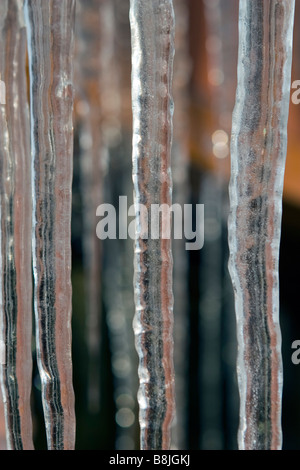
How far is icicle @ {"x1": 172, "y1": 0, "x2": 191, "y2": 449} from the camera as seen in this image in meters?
1.06

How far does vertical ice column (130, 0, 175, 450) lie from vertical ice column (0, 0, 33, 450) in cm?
15

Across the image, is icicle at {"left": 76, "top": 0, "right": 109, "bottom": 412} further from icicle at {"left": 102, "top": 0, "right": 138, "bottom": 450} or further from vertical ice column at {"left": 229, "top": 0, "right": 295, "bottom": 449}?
vertical ice column at {"left": 229, "top": 0, "right": 295, "bottom": 449}

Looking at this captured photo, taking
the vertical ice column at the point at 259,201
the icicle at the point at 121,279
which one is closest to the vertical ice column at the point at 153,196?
the vertical ice column at the point at 259,201

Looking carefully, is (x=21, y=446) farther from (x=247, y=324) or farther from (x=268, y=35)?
(x=268, y=35)

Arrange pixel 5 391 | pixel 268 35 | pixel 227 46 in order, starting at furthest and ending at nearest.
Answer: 1. pixel 227 46
2. pixel 5 391
3. pixel 268 35

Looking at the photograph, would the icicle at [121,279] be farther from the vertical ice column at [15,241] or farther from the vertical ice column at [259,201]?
the vertical ice column at [259,201]

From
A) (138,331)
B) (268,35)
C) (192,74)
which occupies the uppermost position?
(192,74)

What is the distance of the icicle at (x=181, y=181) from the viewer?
1.06 m

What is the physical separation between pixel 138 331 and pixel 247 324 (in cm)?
12

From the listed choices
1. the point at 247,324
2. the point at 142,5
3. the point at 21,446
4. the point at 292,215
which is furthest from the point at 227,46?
the point at 21,446

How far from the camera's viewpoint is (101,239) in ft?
3.77

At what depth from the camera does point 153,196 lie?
0.55 meters

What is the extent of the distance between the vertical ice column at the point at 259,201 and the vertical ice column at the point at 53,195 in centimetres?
19

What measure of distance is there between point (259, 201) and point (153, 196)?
0.36 ft
